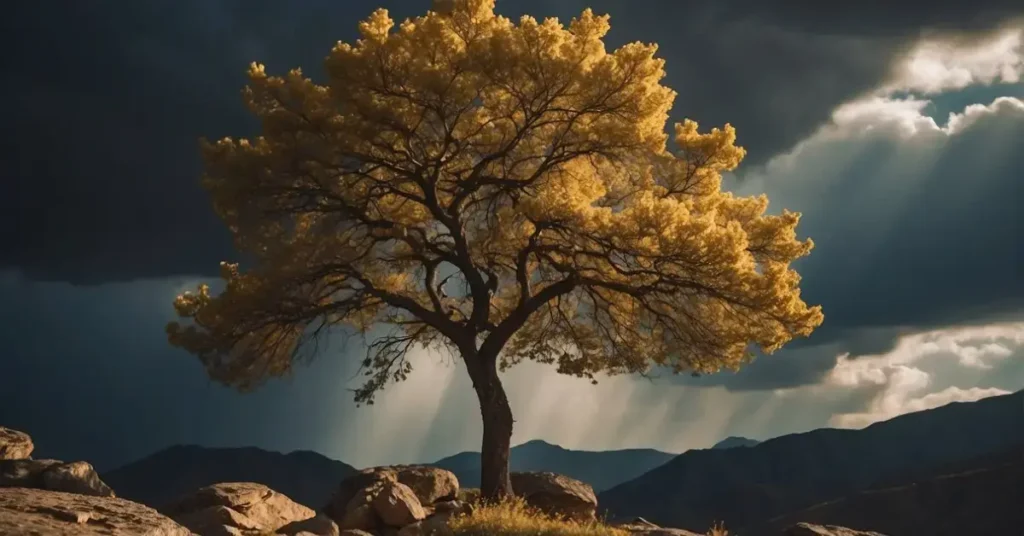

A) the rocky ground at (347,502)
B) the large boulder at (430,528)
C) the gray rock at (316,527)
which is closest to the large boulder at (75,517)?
the rocky ground at (347,502)

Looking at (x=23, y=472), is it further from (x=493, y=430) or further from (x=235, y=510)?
(x=493, y=430)

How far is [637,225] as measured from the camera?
2372 cm

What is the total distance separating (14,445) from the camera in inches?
896

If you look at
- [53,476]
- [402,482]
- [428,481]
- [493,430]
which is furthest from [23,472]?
[493,430]

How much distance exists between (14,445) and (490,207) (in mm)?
14124

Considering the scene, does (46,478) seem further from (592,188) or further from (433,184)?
(592,188)

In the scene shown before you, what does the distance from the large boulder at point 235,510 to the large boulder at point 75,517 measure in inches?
317

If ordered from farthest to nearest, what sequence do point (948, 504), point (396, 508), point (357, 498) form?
point (948, 504), point (357, 498), point (396, 508)

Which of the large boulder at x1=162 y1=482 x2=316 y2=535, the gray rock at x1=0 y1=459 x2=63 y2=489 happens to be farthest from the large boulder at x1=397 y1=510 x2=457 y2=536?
the gray rock at x1=0 y1=459 x2=63 y2=489

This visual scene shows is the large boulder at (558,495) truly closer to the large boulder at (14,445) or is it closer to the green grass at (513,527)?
the green grass at (513,527)

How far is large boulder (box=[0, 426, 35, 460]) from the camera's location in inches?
885

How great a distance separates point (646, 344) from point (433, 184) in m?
8.71

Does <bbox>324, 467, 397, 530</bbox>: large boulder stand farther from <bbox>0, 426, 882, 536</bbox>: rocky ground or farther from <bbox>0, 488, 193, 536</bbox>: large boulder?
<bbox>0, 488, 193, 536</bbox>: large boulder

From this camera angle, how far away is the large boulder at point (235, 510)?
822 inches
